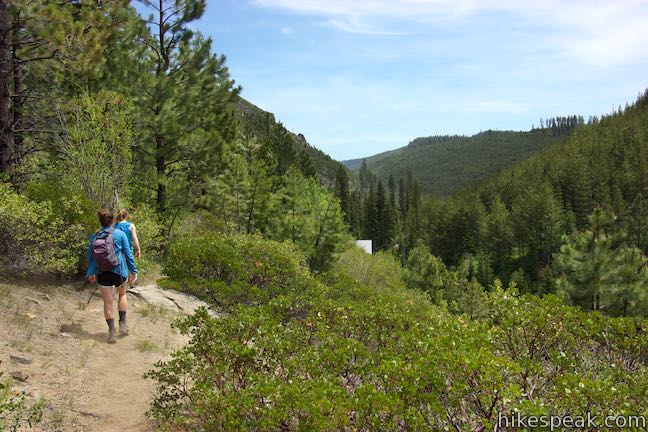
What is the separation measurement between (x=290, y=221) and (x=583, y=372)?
1896 centimetres

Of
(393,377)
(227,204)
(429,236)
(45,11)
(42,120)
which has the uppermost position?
(45,11)

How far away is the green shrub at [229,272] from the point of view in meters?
8.95

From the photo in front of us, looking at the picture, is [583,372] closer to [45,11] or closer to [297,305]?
[297,305]

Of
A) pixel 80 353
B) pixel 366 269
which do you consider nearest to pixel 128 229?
pixel 80 353

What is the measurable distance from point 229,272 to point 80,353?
406cm

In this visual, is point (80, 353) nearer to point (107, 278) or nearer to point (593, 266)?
point (107, 278)

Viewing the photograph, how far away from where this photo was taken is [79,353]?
19.1ft

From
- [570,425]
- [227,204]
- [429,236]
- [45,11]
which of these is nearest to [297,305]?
[570,425]

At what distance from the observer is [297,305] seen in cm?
695

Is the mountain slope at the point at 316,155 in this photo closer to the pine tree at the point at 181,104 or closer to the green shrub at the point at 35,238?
the pine tree at the point at 181,104

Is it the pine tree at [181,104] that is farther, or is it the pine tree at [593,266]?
the pine tree at [593,266]

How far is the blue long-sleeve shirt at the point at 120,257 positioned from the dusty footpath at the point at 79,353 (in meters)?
1.02

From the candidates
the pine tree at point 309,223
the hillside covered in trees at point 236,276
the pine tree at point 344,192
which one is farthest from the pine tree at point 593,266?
the pine tree at point 344,192

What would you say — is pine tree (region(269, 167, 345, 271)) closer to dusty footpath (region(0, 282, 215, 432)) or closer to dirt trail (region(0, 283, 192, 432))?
dusty footpath (region(0, 282, 215, 432))
